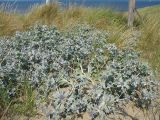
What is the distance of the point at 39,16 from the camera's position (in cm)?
912

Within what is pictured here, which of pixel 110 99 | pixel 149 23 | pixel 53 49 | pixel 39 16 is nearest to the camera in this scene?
pixel 110 99

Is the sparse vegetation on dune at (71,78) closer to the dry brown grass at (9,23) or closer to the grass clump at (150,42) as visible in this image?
the grass clump at (150,42)

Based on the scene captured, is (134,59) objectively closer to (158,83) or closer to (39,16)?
(158,83)

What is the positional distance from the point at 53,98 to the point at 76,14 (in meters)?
4.91

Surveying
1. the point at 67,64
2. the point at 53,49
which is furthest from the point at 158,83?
the point at 53,49

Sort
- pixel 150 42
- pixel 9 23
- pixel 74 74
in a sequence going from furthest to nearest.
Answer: pixel 9 23, pixel 150 42, pixel 74 74

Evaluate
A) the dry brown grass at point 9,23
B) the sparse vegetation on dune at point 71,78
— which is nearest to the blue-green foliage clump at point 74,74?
the sparse vegetation on dune at point 71,78

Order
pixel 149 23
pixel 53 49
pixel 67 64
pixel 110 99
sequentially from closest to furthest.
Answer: pixel 110 99
pixel 67 64
pixel 53 49
pixel 149 23

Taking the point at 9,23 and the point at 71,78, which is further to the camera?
the point at 9,23

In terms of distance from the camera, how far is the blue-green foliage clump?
4.41 meters

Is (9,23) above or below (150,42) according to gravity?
above

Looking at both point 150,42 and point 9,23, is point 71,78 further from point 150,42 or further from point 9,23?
point 9,23

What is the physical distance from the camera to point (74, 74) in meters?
4.92

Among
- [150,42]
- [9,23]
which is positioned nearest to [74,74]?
[150,42]
